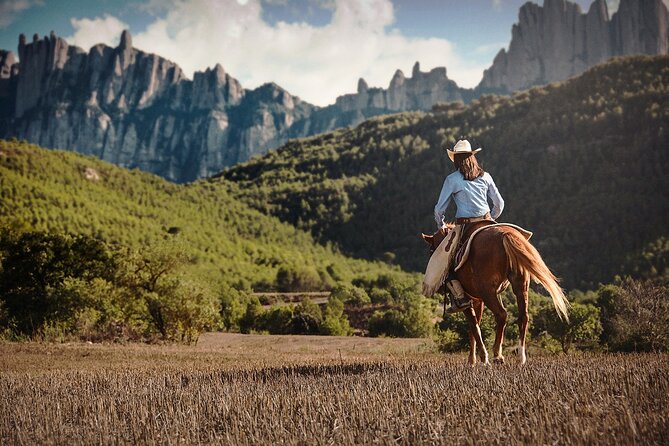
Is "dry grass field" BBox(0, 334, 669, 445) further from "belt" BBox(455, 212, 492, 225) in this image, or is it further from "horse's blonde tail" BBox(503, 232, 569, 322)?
"belt" BBox(455, 212, 492, 225)

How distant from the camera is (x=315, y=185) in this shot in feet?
506

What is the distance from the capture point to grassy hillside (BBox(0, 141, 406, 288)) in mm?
76125

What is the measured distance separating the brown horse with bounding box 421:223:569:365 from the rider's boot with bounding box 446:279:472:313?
12 cm

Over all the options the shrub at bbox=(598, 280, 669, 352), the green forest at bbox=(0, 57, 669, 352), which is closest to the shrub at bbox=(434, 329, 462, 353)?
the green forest at bbox=(0, 57, 669, 352)

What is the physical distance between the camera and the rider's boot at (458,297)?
713 cm

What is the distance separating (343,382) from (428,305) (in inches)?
1763

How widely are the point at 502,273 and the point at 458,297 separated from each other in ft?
3.15

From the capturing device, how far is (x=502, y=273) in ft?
21.2

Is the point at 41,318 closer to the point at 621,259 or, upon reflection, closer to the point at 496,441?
the point at 496,441

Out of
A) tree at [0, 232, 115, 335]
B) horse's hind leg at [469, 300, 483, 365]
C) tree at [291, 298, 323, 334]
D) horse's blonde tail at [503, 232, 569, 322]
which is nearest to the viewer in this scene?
horse's blonde tail at [503, 232, 569, 322]

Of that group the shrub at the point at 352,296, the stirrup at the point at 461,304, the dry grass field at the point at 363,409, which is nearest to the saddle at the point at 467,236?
the stirrup at the point at 461,304

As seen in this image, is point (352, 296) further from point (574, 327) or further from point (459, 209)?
point (459, 209)

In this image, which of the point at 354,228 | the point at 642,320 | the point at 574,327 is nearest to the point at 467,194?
the point at 642,320

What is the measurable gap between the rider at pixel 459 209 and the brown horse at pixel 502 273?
0.92 ft
